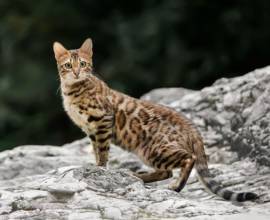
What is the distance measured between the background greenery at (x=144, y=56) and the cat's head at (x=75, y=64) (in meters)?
9.31

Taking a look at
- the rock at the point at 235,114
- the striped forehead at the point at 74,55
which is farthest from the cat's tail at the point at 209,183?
the striped forehead at the point at 74,55

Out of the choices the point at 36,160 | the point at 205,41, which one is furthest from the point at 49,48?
the point at 36,160

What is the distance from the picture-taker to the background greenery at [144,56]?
21.1m

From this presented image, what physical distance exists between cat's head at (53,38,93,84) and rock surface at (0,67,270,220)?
99cm

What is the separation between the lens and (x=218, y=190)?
34.7ft

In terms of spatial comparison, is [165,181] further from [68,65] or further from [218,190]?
[68,65]

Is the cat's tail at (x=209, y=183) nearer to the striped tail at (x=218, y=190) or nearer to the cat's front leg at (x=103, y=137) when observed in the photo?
the striped tail at (x=218, y=190)

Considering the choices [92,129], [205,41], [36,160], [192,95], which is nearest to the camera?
[92,129]

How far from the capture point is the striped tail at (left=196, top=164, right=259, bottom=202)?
10.2 metres

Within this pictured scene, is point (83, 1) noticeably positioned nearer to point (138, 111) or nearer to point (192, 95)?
point (192, 95)

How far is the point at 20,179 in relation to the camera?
11.7m

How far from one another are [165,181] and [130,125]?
2.19ft

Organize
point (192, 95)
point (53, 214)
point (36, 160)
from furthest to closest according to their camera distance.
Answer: point (192, 95), point (36, 160), point (53, 214)

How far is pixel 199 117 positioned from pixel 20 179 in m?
2.83
